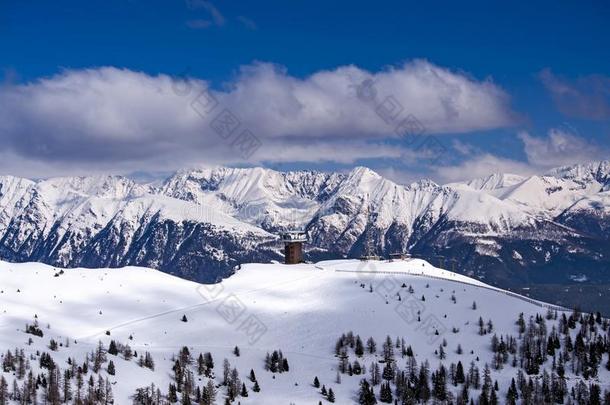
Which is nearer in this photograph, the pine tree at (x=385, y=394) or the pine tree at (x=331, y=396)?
the pine tree at (x=331, y=396)

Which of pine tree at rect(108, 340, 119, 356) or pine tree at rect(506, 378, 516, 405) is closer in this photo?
pine tree at rect(506, 378, 516, 405)

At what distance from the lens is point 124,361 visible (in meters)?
192

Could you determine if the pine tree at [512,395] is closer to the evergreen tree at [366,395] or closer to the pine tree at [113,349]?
the evergreen tree at [366,395]

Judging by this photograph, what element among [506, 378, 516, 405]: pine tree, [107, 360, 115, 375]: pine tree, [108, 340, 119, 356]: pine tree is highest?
[108, 340, 119, 356]: pine tree

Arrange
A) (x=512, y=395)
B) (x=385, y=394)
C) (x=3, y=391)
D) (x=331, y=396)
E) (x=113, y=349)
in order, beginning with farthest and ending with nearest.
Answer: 1. (x=113, y=349)
2. (x=385, y=394)
3. (x=331, y=396)
4. (x=512, y=395)
5. (x=3, y=391)

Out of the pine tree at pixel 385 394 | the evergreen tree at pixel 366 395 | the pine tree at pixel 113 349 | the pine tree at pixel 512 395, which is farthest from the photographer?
the pine tree at pixel 113 349

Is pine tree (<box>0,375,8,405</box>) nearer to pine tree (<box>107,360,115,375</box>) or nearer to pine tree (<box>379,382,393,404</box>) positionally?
pine tree (<box>107,360,115,375</box>)

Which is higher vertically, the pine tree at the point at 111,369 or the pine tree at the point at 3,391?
the pine tree at the point at 111,369

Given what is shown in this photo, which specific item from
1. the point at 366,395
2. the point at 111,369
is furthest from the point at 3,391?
the point at 366,395

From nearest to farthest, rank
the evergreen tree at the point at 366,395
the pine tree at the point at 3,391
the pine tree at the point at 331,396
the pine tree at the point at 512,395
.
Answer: the pine tree at the point at 3,391
the pine tree at the point at 512,395
the evergreen tree at the point at 366,395
the pine tree at the point at 331,396

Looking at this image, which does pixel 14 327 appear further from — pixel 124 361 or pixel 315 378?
pixel 315 378

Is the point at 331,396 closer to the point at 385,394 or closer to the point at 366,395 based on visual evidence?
the point at 366,395

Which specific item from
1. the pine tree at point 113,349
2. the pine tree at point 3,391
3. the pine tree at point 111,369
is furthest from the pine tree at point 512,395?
the pine tree at point 3,391

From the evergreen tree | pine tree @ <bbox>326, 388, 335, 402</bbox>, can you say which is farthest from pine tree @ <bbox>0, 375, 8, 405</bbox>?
the evergreen tree
